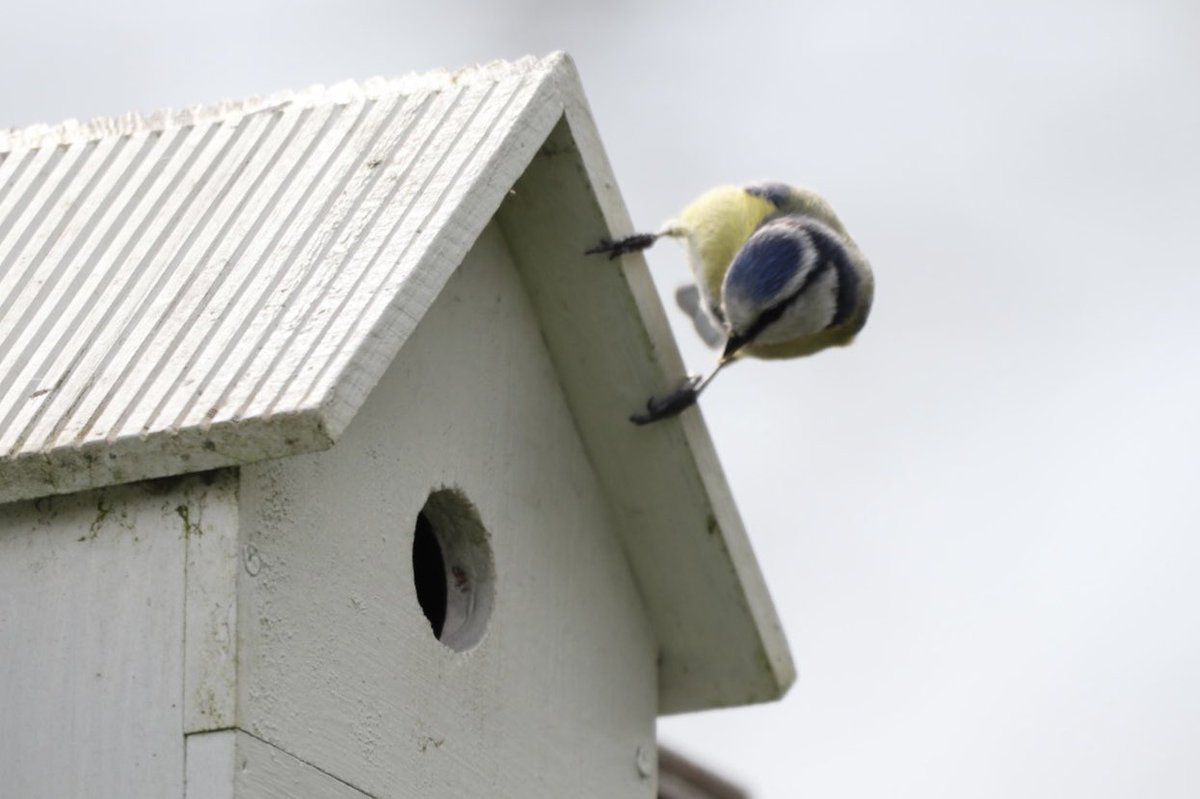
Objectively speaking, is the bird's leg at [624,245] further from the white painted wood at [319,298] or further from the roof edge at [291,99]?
the roof edge at [291,99]

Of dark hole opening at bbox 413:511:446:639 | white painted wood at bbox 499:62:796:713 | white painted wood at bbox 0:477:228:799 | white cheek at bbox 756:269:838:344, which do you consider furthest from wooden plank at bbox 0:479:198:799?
white cheek at bbox 756:269:838:344

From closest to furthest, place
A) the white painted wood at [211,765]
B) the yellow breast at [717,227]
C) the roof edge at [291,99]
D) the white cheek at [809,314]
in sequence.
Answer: the white painted wood at [211,765] → the roof edge at [291,99] → the white cheek at [809,314] → the yellow breast at [717,227]

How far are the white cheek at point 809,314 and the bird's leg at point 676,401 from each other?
4.01 ft

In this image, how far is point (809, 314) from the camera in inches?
195

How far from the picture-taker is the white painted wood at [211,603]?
110 inches

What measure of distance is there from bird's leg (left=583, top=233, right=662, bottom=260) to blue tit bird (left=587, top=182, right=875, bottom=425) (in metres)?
1.05

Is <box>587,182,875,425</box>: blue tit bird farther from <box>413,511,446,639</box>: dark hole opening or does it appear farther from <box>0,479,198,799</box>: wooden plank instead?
<box>0,479,198,799</box>: wooden plank

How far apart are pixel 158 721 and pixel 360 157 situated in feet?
2.97

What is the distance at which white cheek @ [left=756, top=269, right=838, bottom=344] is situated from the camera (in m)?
4.87

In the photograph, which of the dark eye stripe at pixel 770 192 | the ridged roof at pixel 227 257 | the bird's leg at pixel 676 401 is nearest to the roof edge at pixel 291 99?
the ridged roof at pixel 227 257

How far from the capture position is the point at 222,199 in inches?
128

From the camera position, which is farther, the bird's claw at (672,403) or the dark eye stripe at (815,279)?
the dark eye stripe at (815,279)

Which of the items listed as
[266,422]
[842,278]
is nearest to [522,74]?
[266,422]

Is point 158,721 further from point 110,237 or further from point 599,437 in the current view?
point 599,437
